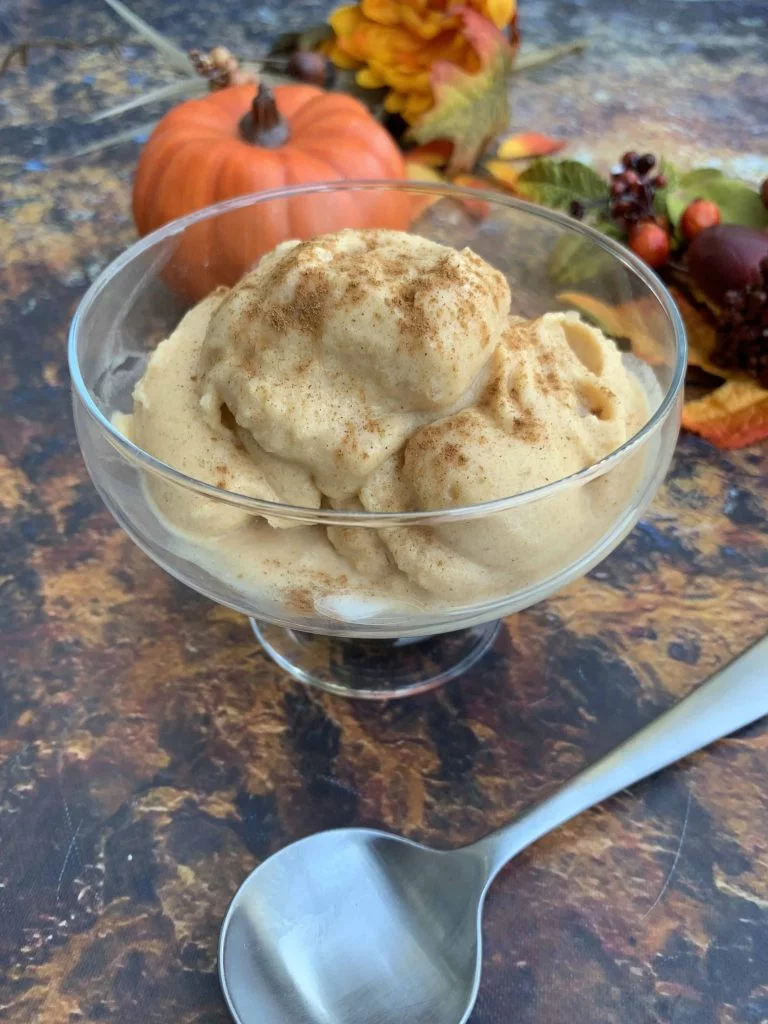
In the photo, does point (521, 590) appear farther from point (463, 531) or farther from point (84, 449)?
point (84, 449)

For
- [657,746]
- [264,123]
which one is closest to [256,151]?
[264,123]

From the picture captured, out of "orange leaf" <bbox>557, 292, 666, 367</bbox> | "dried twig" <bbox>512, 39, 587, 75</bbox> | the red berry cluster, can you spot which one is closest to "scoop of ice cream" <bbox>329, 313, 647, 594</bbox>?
"orange leaf" <bbox>557, 292, 666, 367</bbox>

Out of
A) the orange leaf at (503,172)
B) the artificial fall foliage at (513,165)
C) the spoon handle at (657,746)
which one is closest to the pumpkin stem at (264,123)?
the artificial fall foliage at (513,165)

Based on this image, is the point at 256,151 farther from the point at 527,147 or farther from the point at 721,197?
the point at 721,197

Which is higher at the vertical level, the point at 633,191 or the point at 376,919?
the point at 633,191

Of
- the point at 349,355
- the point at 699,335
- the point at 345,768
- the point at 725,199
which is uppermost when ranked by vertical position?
the point at 349,355

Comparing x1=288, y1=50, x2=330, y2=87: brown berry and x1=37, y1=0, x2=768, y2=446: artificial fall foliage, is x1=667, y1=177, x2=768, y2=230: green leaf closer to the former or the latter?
x1=37, y1=0, x2=768, y2=446: artificial fall foliage
